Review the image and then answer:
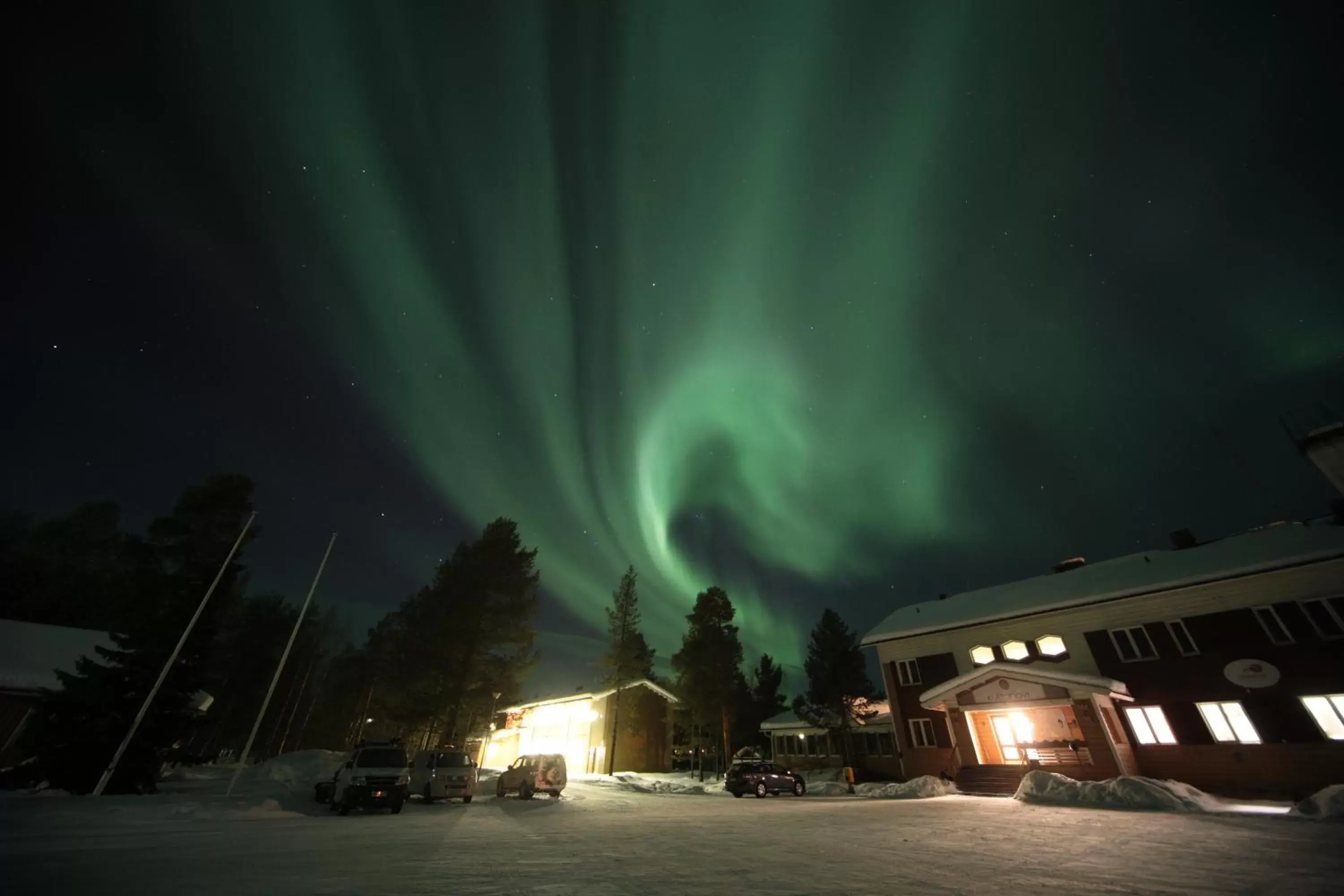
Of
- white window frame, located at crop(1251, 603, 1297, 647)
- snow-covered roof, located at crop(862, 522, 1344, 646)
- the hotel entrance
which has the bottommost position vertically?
the hotel entrance

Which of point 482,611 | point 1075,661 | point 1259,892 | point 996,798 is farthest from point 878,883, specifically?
point 482,611

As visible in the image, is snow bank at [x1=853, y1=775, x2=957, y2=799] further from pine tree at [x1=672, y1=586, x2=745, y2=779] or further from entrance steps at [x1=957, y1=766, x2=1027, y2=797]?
pine tree at [x1=672, y1=586, x2=745, y2=779]

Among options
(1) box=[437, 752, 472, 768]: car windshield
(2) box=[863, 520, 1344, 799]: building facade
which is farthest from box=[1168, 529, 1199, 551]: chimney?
(1) box=[437, 752, 472, 768]: car windshield

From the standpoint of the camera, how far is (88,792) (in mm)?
18328

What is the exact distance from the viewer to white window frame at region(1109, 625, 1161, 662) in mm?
24578

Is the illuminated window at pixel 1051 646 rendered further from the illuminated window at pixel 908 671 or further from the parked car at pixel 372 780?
the parked car at pixel 372 780

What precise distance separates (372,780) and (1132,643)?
33859mm

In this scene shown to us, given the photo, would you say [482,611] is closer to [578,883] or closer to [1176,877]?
[578,883]

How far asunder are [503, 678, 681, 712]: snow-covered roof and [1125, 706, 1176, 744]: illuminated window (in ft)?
99.9

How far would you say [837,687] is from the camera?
138 feet

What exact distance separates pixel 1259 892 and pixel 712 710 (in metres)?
39.3

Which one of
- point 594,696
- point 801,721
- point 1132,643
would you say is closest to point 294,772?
point 594,696

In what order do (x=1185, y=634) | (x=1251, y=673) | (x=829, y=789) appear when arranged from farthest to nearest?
(x=829, y=789) < (x=1185, y=634) < (x=1251, y=673)

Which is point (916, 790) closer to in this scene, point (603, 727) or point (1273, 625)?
point (1273, 625)
